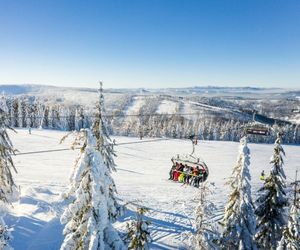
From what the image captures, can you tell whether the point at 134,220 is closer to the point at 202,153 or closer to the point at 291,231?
the point at 291,231

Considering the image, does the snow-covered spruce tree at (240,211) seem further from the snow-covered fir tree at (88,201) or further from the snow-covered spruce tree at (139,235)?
the snow-covered fir tree at (88,201)

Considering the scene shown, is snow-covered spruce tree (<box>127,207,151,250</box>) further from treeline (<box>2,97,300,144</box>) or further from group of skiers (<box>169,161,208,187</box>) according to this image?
treeline (<box>2,97,300,144</box>)

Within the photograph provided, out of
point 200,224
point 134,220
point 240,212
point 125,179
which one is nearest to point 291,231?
point 240,212

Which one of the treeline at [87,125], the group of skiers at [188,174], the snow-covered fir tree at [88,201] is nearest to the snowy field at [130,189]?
the snow-covered fir tree at [88,201]

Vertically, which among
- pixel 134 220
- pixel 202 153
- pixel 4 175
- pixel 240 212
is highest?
pixel 4 175

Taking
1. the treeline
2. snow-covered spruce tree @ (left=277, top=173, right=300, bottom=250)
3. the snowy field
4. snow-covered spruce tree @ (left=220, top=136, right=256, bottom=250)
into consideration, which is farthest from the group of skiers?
the treeline

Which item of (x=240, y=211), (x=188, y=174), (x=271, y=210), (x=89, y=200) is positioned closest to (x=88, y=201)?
(x=89, y=200)
